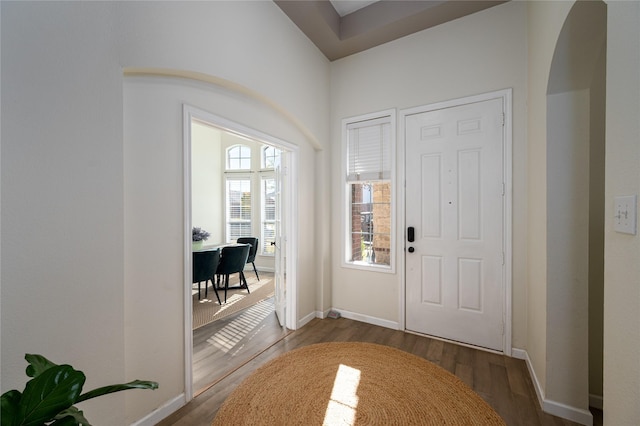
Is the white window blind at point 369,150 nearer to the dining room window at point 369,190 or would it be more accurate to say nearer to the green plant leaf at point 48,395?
the dining room window at point 369,190

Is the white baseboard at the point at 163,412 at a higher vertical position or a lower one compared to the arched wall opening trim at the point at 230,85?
lower

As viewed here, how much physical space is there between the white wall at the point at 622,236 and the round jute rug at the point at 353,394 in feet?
3.67

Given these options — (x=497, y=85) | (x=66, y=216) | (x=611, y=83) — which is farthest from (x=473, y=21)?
(x=66, y=216)

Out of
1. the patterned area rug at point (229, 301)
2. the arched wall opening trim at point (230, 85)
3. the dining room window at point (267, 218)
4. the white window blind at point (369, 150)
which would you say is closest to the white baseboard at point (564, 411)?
the white window blind at point (369, 150)

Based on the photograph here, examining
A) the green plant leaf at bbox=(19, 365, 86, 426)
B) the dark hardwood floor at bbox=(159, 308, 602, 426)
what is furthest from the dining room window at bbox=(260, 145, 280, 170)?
the green plant leaf at bbox=(19, 365, 86, 426)

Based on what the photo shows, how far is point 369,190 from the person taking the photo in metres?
3.40

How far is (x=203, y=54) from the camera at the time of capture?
200cm

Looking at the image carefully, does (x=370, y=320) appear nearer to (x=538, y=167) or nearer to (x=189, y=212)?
(x=538, y=167)

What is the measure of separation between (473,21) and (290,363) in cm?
381

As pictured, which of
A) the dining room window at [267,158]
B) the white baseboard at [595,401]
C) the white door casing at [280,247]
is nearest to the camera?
the white baseboard at [595,401]

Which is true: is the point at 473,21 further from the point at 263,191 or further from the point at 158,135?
the point at 263,191

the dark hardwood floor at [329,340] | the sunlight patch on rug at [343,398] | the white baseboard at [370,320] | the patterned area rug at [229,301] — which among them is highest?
the white baseboard at [370,320]

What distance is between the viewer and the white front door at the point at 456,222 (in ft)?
8.52

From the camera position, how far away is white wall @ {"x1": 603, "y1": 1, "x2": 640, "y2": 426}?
79 centimetres
